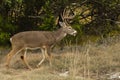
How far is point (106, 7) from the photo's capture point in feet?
49.5

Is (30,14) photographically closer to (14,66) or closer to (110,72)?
(14,66)

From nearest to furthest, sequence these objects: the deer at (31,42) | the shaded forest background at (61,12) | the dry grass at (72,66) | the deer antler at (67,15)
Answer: the dry grass at (72,66), the deer at (31,42), the deer antler at (67,15), the shaded forest background at (61,12)

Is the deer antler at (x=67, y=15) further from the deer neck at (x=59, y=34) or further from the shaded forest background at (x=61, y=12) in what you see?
the deer neck at (x=59, y=34)

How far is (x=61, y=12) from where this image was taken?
1434 cm

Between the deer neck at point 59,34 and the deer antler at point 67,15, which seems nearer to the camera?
the deer neck at point 59,34

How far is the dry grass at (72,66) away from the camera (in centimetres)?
1045

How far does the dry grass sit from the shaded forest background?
44.9 inches

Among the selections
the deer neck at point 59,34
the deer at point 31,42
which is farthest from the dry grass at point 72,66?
the deer neck at point 59,34

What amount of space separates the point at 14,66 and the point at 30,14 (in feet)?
9.78

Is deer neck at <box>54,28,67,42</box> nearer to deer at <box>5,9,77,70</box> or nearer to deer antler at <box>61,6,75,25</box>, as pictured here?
deer at <box>5,9,77,70</box>

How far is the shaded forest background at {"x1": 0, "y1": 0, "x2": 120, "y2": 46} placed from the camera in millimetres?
14094

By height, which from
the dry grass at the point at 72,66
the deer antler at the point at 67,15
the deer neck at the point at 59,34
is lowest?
the dry grass at the point at 72,66

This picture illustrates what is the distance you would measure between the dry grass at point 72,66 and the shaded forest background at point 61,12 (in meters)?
1.14

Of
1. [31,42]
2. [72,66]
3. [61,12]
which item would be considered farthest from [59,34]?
[72,66]
